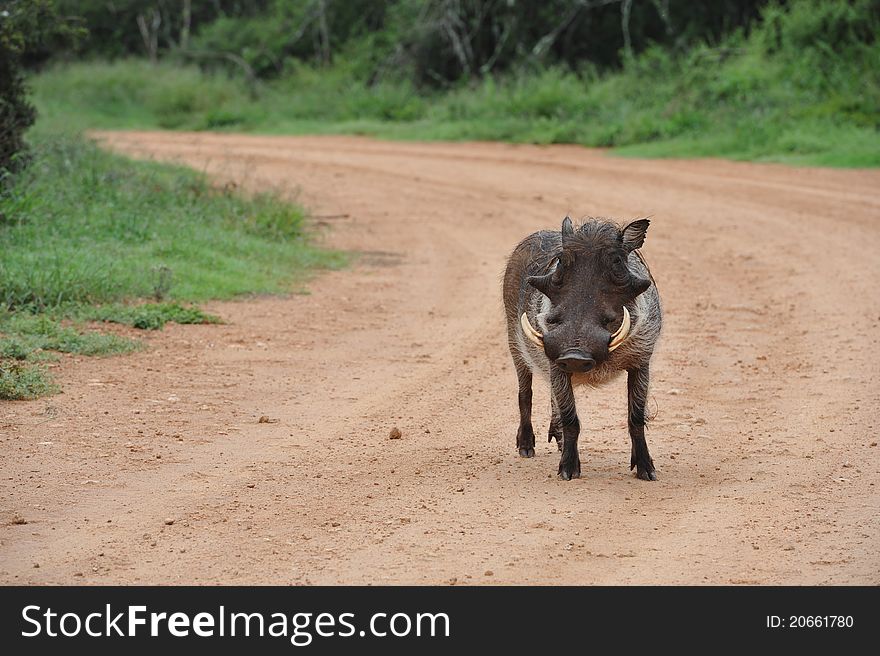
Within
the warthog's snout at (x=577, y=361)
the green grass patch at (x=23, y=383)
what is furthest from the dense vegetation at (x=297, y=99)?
the warthog's snout at (x=577, y=361)

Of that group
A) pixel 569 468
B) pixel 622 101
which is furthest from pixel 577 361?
pixel 622 101

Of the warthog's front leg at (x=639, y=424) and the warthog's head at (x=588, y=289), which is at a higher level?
the warthog's head at (x=588, y=289)

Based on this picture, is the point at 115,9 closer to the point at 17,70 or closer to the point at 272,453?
the point at 17,70

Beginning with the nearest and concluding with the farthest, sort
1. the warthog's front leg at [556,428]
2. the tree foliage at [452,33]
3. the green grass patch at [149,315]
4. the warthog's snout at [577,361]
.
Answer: the warthog's snout at [577,361] < the warthog's front leg at [556,428] < the green grass patch at [149,315] < the tree foliage at [452,33]

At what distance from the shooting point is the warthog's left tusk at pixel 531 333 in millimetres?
5836

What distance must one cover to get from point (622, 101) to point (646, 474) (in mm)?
16219

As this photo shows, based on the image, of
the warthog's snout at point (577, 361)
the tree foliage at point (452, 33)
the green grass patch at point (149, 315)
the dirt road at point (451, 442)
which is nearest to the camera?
the dirt road at point (451, 442)

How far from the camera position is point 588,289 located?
5816 mm

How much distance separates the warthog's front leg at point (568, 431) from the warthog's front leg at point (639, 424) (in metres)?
0.27

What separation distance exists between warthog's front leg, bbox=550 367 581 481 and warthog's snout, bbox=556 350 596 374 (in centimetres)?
49

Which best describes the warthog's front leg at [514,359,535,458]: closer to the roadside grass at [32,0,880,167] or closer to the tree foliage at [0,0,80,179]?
the tree foliage at [0,0,80,179]

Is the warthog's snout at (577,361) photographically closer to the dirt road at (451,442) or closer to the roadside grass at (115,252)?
the dirt road at (451,442)

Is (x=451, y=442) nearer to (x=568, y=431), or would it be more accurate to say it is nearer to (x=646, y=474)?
(x=568, y=431)

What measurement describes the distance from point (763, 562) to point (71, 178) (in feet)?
33.1
